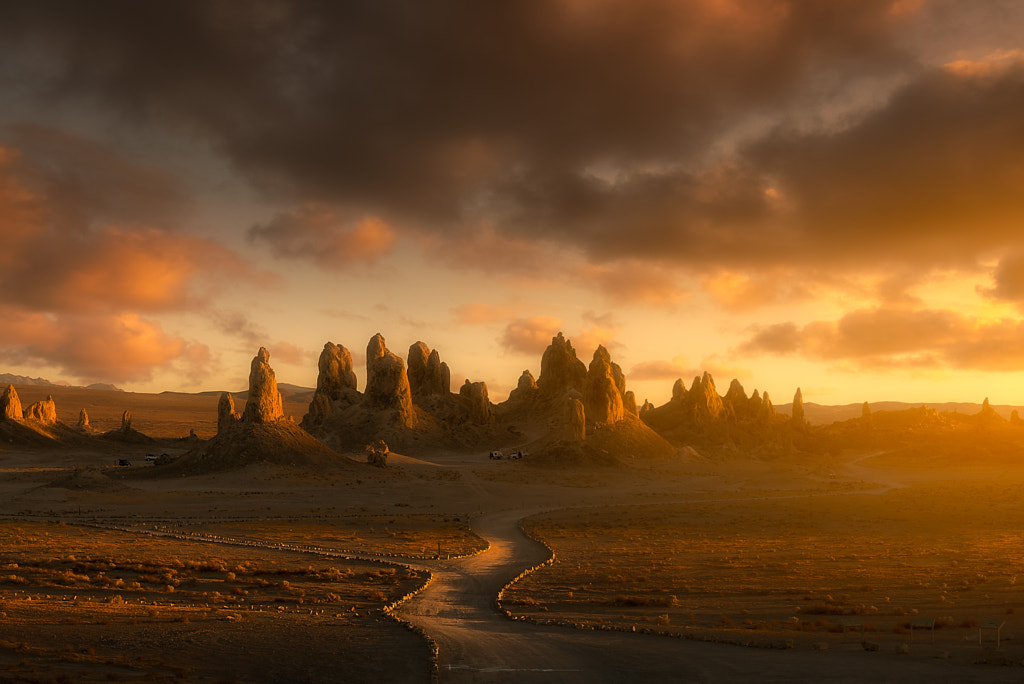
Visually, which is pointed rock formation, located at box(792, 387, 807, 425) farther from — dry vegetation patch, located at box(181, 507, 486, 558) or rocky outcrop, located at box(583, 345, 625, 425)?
dry vegetation patch, located at box(181, 507, 486, 558)

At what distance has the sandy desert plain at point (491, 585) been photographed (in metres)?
20.2

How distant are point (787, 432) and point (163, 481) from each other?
125192 millimetres

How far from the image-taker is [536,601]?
31.3 meters

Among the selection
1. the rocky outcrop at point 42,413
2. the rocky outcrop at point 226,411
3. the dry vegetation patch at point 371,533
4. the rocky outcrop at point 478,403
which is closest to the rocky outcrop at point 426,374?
the rocky outcrop at point 478,403

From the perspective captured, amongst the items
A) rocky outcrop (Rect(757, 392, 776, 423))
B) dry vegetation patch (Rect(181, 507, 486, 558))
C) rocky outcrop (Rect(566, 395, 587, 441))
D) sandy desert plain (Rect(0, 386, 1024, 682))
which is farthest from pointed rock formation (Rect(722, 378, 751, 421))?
dry vegetation patch (Rect(181, 507, 486, 558))

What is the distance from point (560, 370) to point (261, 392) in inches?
2669

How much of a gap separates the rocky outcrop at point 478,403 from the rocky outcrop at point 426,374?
17.3 ft

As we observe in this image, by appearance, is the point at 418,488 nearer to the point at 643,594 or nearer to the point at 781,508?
the point at 781,508

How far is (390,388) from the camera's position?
443ft

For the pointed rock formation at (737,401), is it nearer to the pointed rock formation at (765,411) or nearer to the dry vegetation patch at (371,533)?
the pointed rock formation at (765,411)

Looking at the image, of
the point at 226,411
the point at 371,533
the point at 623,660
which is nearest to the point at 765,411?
the point at 226,411

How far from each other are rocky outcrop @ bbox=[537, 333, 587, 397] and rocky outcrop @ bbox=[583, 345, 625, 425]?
9128 millimetres

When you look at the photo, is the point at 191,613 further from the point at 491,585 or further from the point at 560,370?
the point at 560,370

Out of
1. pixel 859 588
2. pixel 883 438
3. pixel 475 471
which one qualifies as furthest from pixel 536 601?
pixel 883 438
